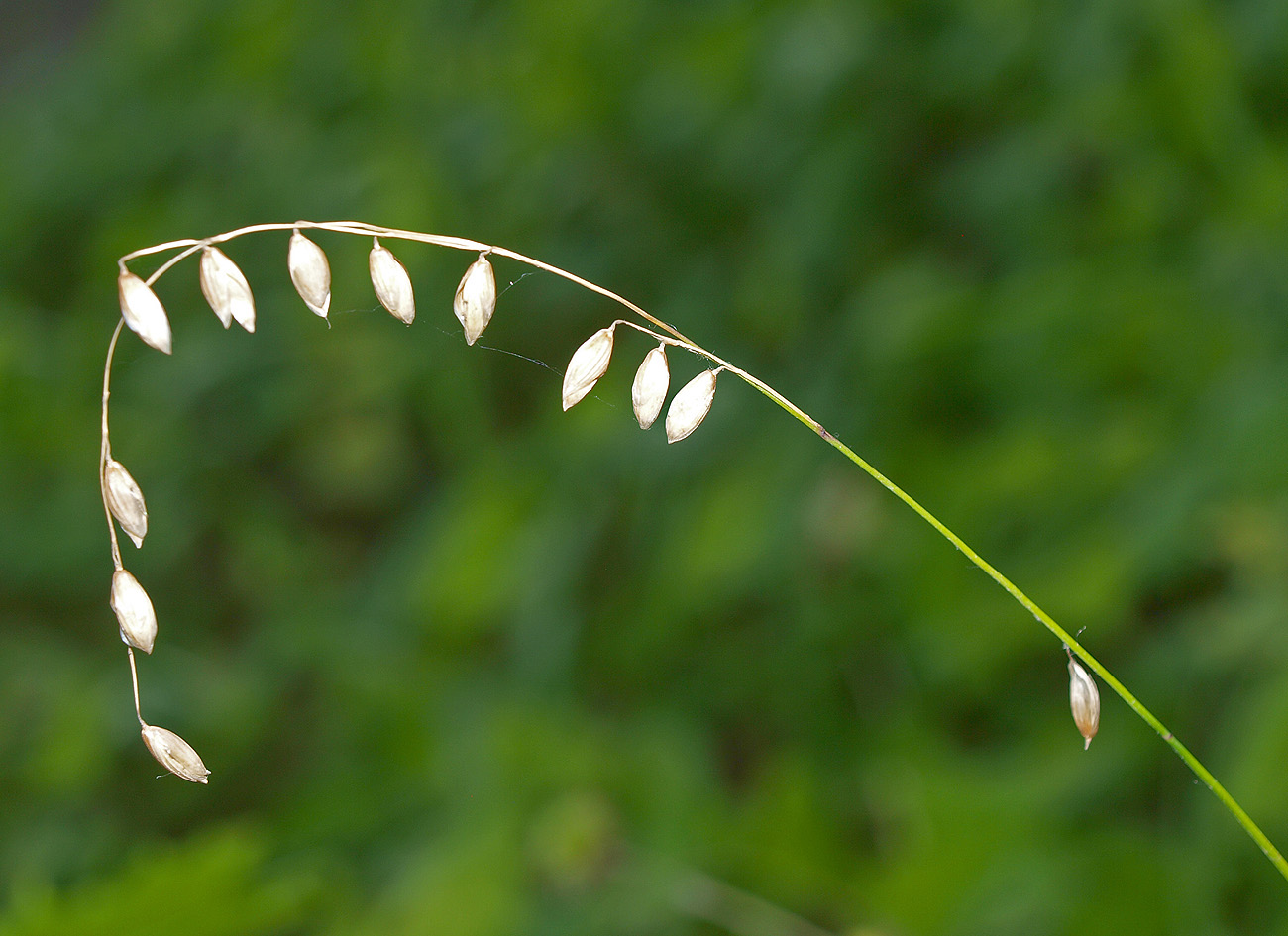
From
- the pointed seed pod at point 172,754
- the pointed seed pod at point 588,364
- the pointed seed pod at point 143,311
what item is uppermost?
the pointed seed pod at point 588,364

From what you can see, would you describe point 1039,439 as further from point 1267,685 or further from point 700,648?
point 700,648

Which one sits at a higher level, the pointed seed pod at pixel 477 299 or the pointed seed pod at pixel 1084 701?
the pointed seed pod at pixel 477 299

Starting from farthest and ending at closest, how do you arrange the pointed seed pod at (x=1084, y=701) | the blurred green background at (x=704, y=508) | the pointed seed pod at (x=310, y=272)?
the blurred green background at (x=704, y=508) < the pointed seed pod at (x=310, y=272) < the pointed seed pod at (x=1084, y=701)

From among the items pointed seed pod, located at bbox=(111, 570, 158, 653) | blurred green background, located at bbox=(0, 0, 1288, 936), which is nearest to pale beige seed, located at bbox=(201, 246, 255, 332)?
pointed seed pod, located at bbox=(111, 570, 158, 653)

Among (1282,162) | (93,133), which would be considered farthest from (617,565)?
(93,133)

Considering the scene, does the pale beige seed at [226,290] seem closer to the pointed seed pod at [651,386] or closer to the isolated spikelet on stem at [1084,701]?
the pointed seed pod at [651,386]

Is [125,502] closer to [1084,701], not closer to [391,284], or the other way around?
[391,284]

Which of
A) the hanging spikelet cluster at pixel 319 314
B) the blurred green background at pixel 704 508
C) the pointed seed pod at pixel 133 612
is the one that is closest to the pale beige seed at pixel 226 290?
the hanging spikelet cluster at pixel 319 314

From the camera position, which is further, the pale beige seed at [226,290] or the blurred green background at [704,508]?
the blurred green background at [704,508]

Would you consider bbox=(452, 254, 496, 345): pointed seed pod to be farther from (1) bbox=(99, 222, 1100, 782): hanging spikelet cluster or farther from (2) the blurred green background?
(2) the blurred green background
